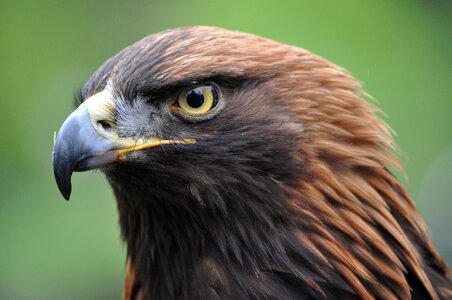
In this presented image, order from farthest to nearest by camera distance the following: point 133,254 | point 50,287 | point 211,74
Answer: point 50,287, point 133,254, point 211,74

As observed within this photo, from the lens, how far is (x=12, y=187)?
5688 millimetres

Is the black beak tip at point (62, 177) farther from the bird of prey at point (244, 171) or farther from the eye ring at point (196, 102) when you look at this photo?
the eye ring at point (196, 102)

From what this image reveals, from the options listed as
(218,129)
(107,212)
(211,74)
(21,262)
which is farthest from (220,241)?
(21,262)

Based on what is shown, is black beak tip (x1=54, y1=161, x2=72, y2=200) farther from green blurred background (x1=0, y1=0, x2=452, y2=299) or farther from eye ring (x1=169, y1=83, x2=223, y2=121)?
green blurred background (x1=0, y1=0, x2=452, y2=299)

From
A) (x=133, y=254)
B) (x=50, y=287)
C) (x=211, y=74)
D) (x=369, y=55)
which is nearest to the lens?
(x=211, y=74)

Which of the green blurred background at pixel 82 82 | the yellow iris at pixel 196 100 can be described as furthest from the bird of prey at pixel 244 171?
the green blurred background at pixel 82 82

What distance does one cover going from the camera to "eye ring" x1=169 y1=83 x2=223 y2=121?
2.85m

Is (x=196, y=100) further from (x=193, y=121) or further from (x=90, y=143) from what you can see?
(x=90, y=143)

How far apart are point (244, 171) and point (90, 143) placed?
0.52m

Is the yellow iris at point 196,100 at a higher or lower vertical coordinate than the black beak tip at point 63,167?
higher

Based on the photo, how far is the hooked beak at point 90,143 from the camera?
273 centimetres

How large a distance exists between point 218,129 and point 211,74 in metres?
0.19

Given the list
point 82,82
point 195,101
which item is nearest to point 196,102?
point 195,101

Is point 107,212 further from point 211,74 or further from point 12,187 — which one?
point 211,74
